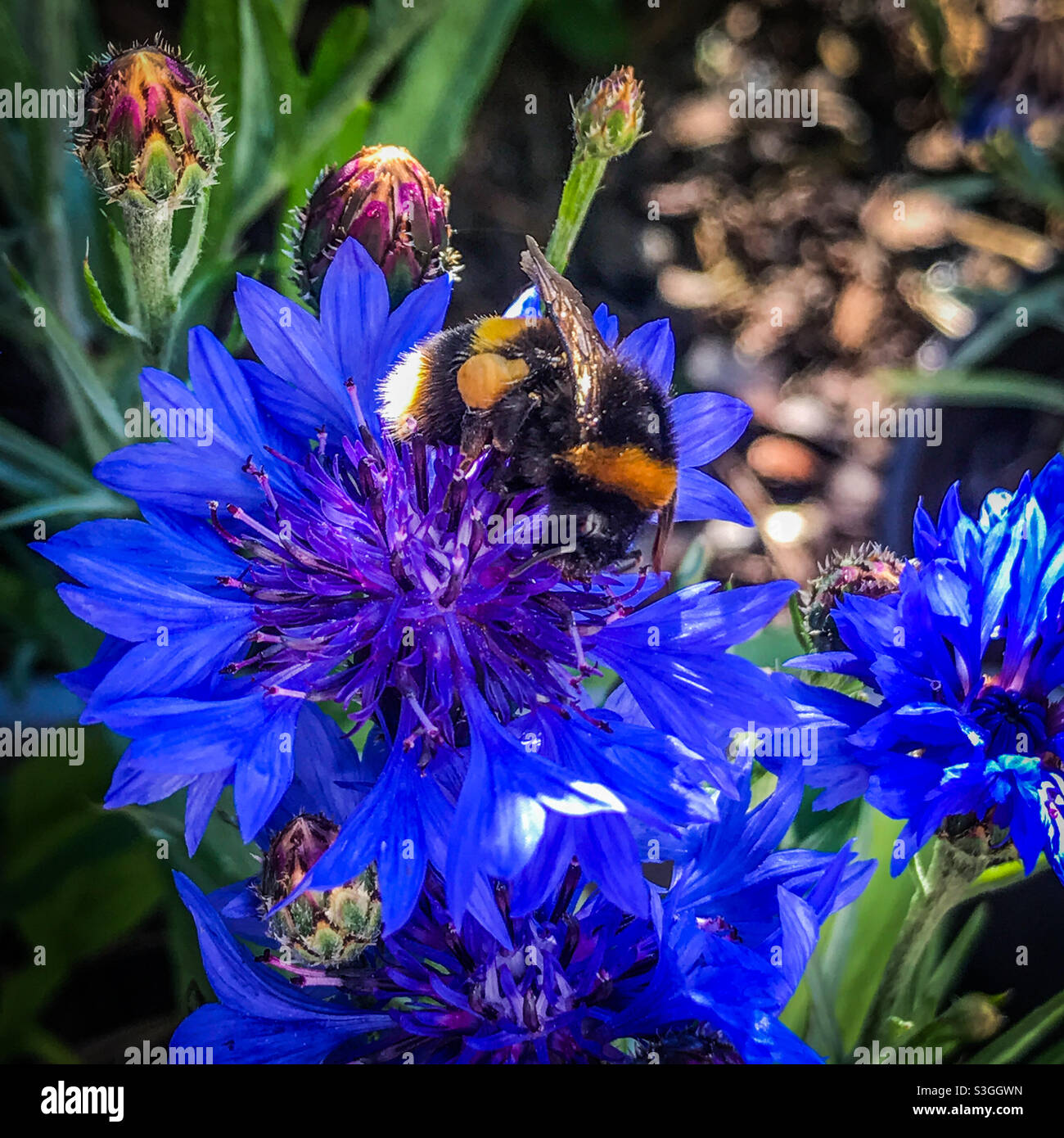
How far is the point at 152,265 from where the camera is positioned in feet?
2.30

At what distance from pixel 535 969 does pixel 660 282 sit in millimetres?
631

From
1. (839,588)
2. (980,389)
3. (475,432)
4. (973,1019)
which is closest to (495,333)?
(475,432)

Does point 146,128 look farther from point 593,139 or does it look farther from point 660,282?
point 660,282

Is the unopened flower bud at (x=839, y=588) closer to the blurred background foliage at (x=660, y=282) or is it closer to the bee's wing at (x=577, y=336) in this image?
the blurred background foliage at (x=660, y=282)

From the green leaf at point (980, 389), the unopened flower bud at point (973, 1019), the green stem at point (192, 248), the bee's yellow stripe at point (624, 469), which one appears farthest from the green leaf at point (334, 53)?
the unopened flower bud at point (973, 1019)

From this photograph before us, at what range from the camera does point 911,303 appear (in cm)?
118

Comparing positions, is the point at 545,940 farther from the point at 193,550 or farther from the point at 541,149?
the point at 541,149

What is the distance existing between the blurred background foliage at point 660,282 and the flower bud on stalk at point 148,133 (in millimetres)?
88

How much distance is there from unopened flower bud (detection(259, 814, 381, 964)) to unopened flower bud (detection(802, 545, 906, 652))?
0.31 meters

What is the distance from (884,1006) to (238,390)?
1.75 feet

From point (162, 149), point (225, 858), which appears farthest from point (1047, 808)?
point (162, 149)

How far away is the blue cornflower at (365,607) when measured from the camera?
58 centimetres

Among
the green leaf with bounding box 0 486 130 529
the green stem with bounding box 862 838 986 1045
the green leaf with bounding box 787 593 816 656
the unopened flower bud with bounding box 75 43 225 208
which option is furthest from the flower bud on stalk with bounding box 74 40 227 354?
the green stem with bounding box 862 838 986 1045

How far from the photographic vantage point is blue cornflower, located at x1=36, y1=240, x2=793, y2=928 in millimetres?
580
